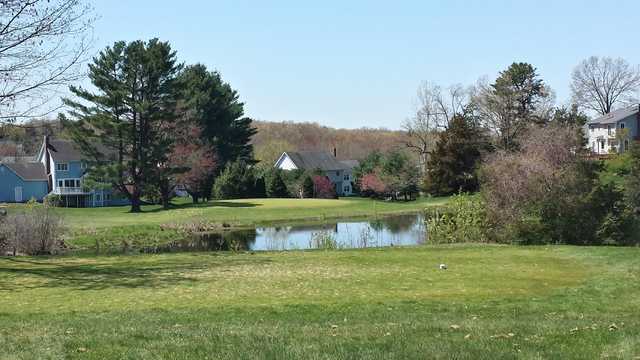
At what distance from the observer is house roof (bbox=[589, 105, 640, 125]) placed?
9269cm

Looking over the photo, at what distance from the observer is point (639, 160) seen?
36875mm

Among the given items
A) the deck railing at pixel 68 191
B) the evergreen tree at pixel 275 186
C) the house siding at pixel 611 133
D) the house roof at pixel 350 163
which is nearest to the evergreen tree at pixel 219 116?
the evergreen tree at pixel 275 186

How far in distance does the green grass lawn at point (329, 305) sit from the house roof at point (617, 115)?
7302 centimetres

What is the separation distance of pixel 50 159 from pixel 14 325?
8299 cm

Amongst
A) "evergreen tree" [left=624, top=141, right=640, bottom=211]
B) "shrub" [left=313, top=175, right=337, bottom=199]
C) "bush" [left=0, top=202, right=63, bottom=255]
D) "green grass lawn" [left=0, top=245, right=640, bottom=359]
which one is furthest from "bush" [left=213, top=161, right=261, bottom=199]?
"green grass lawn" [left=0, top=245, right=640, bottom=359]

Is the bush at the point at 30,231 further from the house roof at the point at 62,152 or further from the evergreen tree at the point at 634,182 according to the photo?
the house roof at the point at 62,152

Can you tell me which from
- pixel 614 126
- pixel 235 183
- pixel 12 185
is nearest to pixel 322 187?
pixel 235 183

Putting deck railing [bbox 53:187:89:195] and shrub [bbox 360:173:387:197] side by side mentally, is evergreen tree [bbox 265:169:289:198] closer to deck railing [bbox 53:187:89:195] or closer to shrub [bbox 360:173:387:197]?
shrub [bbox 360:173:387:197]

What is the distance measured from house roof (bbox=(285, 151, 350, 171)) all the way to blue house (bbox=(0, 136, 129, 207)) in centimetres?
2938

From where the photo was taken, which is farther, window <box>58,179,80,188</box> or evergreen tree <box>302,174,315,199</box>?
evergreen tree <box>302,174,315,199</box>

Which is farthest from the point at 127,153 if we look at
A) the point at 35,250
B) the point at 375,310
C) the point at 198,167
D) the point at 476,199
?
the point at 375,310

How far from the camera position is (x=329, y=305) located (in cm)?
1407

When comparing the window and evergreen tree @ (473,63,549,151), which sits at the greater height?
evergreen tree @ (473,63,549,151)

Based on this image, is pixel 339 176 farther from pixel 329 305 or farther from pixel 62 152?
pixel 329 305
